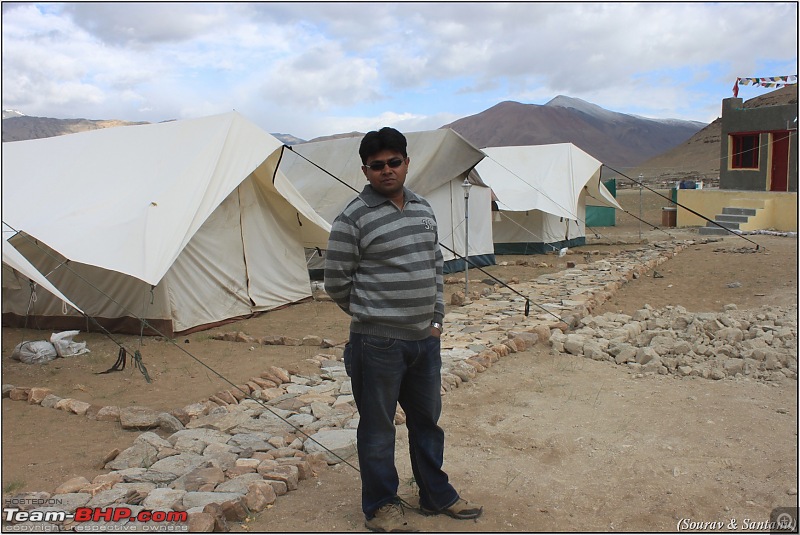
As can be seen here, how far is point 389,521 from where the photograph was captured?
8.96 ft

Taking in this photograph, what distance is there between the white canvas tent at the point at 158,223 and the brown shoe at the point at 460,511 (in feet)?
12.8

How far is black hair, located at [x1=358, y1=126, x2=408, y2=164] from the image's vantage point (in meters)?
2.59

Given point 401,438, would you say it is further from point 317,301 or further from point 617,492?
point 317,301

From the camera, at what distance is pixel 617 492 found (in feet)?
10.3

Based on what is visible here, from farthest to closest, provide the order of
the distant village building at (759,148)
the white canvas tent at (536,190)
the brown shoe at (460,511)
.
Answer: the distant village building at (759,148) < the white canvas tent at (536,190) < the brown shoe at (460,511)

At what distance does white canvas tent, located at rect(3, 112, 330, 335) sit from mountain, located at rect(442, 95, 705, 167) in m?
77.9

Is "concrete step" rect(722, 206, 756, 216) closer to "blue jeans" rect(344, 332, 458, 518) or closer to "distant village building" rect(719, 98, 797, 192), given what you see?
"distant village building" rect(719, 98, 797, 192)

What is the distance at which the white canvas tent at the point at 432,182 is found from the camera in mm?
11328

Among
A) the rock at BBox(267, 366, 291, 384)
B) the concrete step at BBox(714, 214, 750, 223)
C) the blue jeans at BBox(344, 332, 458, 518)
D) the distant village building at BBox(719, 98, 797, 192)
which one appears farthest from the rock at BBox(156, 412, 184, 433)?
the distant village building at BBox(719, 98, 797, 192)

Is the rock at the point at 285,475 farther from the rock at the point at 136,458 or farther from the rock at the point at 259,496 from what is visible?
the rock at the point at 136,458

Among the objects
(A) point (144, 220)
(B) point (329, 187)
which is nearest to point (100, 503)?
(A) point (144, 220)

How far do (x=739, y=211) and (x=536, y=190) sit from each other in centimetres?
775

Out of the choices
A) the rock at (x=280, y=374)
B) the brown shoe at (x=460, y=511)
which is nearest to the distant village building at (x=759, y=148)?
the rock at (x=280, y=374)

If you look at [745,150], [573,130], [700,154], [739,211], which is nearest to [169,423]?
[739,211]
